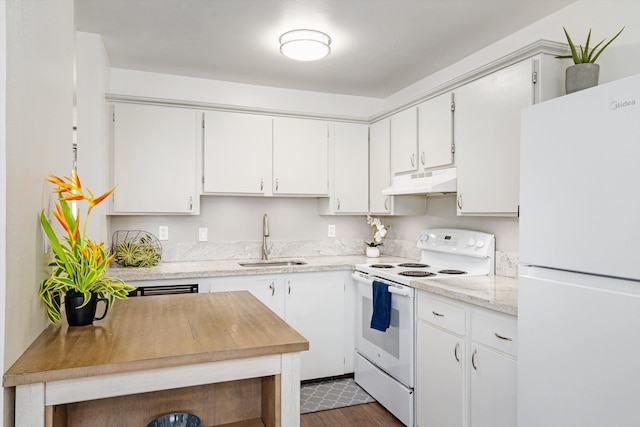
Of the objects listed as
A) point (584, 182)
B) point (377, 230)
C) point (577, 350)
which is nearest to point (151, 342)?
point (577, 350)

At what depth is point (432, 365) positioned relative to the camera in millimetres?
2363

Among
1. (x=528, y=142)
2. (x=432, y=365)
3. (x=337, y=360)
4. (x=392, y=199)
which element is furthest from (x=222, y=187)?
(x=528, y=142)

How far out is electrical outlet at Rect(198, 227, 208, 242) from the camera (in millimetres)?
3541

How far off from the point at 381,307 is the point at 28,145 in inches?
84.8

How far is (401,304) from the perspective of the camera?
8.63 feet

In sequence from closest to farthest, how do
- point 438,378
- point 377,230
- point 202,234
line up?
point 438,378 → point 202,234 → point 377,230

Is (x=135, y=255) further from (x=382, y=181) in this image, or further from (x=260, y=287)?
(x=382, y=181)

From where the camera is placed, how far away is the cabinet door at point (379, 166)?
3496 millimetres

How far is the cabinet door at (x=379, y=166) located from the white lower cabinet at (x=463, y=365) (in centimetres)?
124

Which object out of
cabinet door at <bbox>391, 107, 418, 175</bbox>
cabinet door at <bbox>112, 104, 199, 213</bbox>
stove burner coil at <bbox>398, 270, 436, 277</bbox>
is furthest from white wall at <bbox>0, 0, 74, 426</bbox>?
cabinet door at <bbox>391, 107, 418, 175</bbox>

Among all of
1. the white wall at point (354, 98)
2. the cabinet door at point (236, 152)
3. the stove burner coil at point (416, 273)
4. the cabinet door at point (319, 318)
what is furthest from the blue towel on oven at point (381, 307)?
the cabinet door at point (236, 152)

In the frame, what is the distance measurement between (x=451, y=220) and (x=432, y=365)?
4.02 feet

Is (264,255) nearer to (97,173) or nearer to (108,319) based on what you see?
(97,173)

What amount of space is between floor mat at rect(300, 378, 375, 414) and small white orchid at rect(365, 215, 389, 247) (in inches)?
48.4
